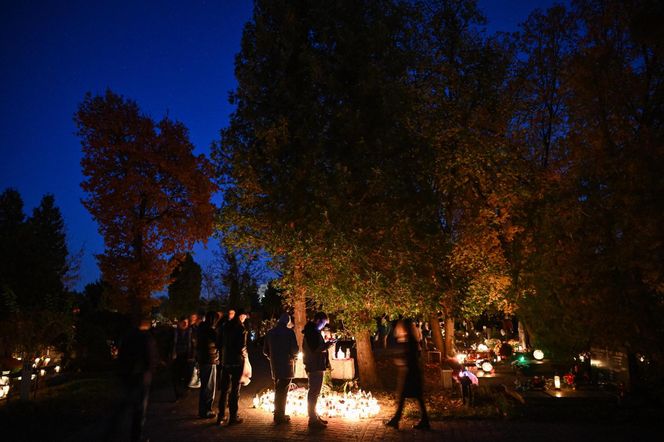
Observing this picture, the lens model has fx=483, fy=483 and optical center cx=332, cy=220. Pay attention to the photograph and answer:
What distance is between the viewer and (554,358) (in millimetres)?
12766

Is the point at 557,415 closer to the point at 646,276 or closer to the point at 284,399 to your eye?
the point at 646,276

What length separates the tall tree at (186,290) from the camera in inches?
1603

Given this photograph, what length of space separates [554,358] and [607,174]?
557 centimetres

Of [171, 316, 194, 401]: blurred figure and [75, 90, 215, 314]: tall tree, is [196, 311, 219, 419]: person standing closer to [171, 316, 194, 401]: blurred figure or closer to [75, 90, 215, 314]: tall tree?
[171, 316, 194, 401]: blurred figure

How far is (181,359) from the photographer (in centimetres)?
1153

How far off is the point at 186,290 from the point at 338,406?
33.8 m

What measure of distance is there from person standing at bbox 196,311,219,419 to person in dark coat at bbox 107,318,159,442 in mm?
2045

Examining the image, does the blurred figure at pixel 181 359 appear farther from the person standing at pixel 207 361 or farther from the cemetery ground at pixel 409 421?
the person standing at pixel 207 361

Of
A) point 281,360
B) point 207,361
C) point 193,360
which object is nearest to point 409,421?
point 281,360

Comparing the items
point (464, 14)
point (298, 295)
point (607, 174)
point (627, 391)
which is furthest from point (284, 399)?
point (464, 14)

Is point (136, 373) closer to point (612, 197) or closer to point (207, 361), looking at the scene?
point (207, 361)

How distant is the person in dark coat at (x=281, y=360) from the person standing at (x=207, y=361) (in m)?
1.26

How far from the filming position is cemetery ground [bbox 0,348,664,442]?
24.6 feet

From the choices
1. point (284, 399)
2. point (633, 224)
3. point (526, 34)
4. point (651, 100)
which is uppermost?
point (526, 34)
